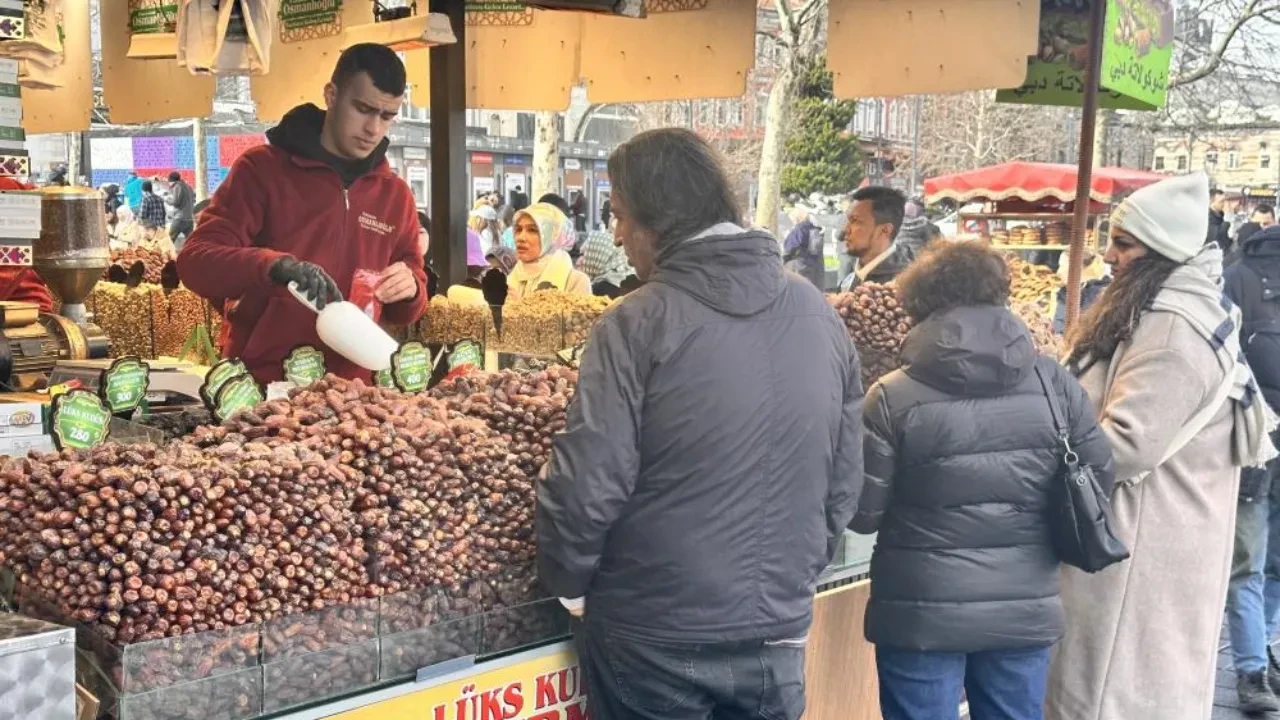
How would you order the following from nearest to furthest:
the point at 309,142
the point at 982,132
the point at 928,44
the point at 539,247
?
1. the point at 309,142
2. the point at 928,44
3. the point at 539,247
4. the point at 982,132

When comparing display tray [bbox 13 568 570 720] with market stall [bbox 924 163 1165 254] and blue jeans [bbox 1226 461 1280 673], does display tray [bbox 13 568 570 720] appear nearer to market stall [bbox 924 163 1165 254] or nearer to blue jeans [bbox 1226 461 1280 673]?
blue jeans [bbox 1226 461 1280 673]

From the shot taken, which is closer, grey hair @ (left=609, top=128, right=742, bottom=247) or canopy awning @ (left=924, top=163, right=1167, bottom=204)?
grey hair @ (left=609, top=128, right=742, bottom=247)

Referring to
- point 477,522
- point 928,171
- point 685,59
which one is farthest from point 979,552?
point 928,171

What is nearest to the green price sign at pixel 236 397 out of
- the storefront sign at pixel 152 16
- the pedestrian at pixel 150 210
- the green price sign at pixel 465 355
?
the green price sign at pixel 465 355

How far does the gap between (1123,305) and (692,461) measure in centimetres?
164

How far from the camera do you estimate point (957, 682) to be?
280cm

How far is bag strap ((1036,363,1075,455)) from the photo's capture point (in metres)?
2.73

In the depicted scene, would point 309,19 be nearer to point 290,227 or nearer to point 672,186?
Result: point 290,227

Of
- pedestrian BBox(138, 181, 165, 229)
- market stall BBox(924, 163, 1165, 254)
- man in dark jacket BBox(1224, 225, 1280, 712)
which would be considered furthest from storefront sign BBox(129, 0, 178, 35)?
pedestrian BBox(138, 181, 165, 229)

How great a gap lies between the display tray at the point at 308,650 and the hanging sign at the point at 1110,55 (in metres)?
3.02

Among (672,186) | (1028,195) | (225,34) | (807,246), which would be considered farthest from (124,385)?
(1028,195)

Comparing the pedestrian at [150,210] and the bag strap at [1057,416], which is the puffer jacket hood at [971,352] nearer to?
the bag strap at [1057,416]

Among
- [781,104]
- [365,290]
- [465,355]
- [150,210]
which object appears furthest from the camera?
[781,104]

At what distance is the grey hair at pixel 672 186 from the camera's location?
2.03 m
